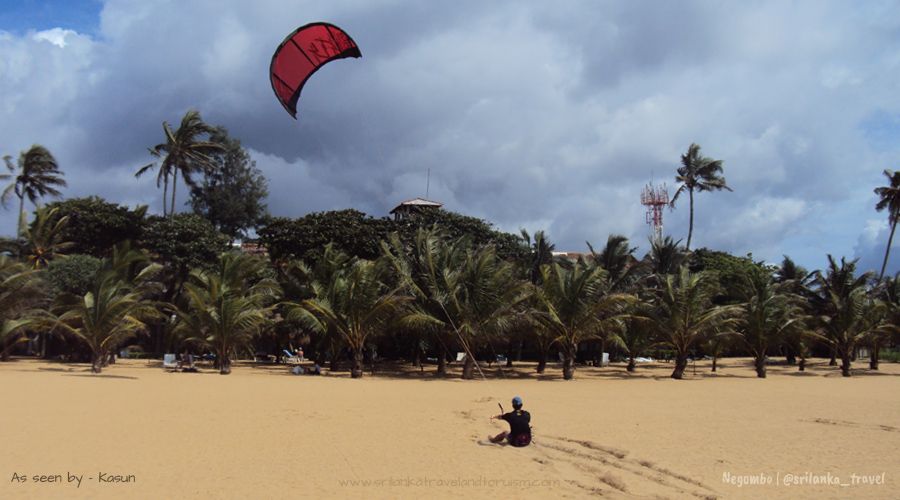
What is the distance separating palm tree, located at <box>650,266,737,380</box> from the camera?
80.9 ft

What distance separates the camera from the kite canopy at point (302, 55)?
9.90 meters

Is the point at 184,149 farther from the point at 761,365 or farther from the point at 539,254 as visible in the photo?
the point at 761,365

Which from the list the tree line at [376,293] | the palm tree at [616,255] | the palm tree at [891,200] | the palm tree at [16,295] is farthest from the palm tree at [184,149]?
the palm tree at [891,200]

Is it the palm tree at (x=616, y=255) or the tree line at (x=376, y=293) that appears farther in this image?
the palm tree at (x=616, y=255)

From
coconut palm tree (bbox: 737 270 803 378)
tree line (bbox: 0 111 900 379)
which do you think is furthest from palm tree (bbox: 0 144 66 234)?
coconut palm tree (bbox: 737 270 803 378)

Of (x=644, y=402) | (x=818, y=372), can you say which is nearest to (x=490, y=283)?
(x=644, y=402)

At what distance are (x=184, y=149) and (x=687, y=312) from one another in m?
32.4

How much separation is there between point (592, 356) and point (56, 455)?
32.7 m

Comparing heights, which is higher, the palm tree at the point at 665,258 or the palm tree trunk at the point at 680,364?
the palm tree at the point at 665,258

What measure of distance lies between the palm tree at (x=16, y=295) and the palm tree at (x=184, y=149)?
14.1 metres

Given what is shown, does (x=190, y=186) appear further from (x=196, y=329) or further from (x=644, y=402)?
(x=644, y=402)

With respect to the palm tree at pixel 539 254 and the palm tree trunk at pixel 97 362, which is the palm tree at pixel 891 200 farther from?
the palm tree trunk at pixel 97 362

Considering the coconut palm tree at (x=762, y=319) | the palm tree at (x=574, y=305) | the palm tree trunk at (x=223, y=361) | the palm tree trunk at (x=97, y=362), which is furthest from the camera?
the coconut palm tree at (x=762, y=319)

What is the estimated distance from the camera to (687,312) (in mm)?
24781
